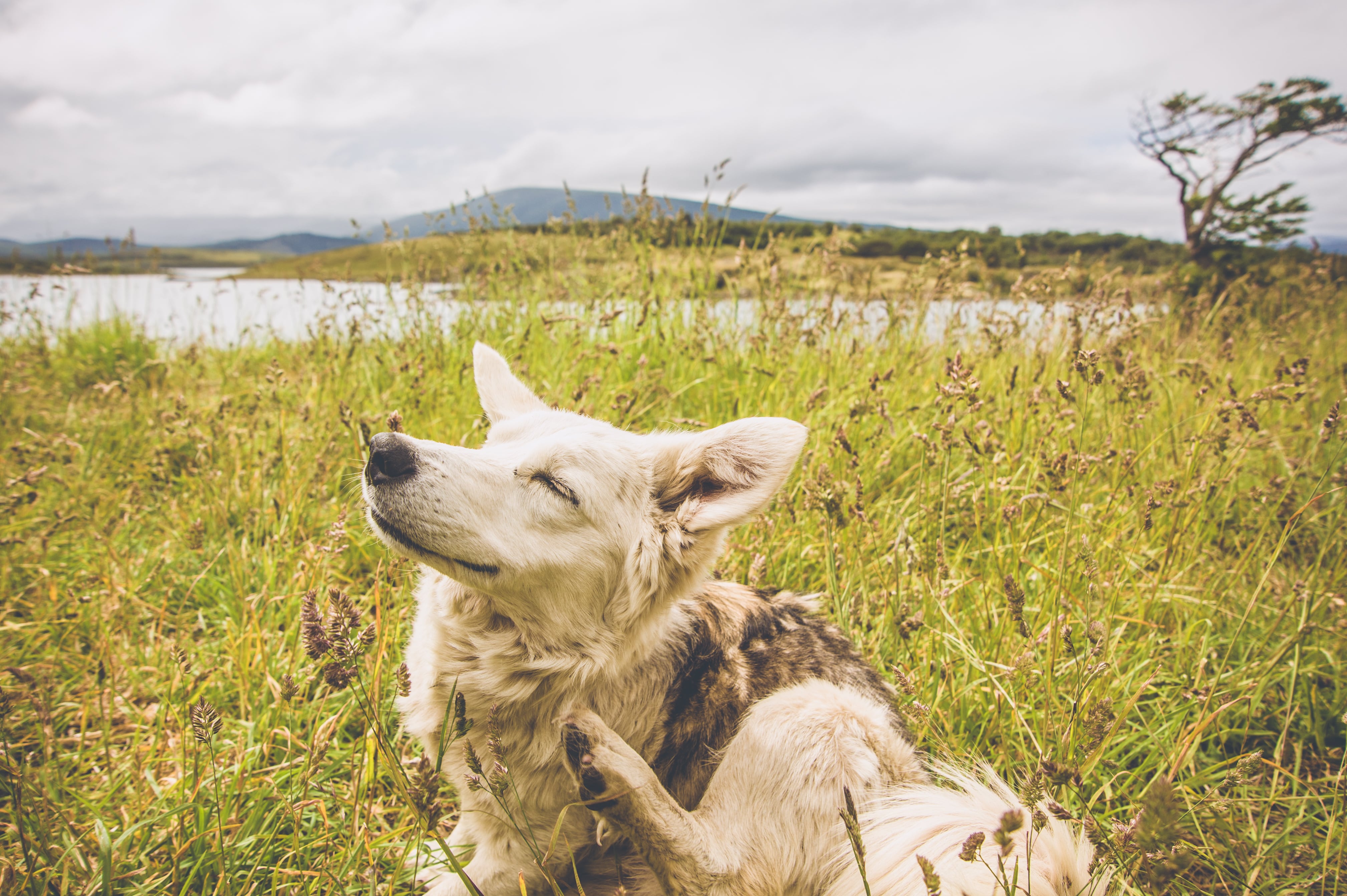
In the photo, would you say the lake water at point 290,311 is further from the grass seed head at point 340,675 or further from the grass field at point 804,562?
the grass seed head at point 340,675

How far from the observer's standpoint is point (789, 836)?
1.59 meters

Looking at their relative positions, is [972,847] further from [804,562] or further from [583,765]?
[804,562]

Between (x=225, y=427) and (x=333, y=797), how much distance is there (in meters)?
2.39

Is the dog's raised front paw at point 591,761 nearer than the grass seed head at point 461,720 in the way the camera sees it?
No

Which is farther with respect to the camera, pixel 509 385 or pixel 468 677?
pixel 509 385

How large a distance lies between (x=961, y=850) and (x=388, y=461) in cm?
171

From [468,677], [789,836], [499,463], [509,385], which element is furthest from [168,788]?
[789,836]

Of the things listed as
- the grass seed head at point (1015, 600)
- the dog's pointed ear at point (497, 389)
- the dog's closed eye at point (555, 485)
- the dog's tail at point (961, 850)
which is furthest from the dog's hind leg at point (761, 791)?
the dog's pointed ear at point (497, 389)

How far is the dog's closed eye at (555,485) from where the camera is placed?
1752mm

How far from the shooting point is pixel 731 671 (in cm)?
191

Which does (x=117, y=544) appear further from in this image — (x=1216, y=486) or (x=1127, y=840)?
(x=1216, y=486)

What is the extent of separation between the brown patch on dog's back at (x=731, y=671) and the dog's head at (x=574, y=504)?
30 centimetres

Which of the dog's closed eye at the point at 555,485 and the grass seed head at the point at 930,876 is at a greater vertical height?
the dog's closed eye at the point at 555,485

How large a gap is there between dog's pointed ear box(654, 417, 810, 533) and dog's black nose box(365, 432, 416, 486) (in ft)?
2.51
